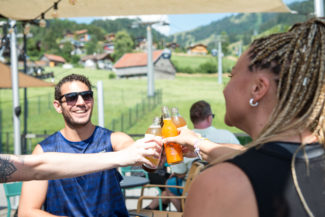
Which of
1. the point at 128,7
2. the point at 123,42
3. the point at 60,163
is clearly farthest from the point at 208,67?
the point at 60,163

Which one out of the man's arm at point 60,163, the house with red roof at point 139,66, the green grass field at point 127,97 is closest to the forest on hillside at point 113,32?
the house with red roof at point 139,66

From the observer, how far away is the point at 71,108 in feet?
8.56

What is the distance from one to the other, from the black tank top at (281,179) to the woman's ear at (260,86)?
17 centimetres

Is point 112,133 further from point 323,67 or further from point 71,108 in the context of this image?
point 323,67

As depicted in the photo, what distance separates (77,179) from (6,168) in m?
0.75

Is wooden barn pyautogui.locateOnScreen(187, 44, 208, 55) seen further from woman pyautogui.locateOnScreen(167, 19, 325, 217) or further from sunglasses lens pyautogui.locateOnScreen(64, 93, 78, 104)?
woman pyautogui.locateOnScreen(167, 19, 325, 217)

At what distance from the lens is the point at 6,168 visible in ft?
5.48

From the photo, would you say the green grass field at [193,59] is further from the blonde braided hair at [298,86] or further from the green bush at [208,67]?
the blonde braided hair at [298,86]

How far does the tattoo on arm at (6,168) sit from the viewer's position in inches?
65.4

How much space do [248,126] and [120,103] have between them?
4022 cm

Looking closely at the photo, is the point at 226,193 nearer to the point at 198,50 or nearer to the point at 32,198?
the point at 32,198

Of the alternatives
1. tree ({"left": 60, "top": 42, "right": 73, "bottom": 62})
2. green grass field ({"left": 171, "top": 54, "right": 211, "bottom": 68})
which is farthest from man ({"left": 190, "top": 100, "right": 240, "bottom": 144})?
tree ({"left": 60, "top": 42, "right": 73, "bottom": 62})

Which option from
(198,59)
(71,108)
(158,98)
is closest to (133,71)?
(158,98)

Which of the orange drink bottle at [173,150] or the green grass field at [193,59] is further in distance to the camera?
the green grass field at [193,59]
